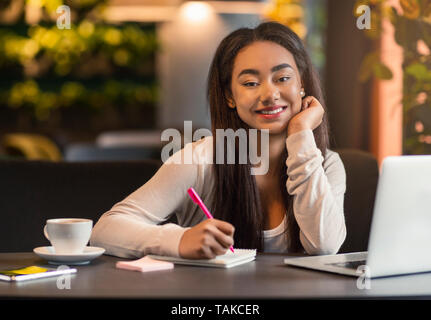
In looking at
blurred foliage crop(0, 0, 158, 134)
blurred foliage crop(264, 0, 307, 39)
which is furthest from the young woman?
blurred foliage crop(0, 0, 158, 134)

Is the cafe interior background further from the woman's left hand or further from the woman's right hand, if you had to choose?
the woman's right hand

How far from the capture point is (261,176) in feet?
6.07

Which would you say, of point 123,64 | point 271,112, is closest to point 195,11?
point 123,64

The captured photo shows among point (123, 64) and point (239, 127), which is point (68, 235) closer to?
point (239, 127)

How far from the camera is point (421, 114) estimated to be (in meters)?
2.20

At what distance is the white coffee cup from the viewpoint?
1367 millimetres

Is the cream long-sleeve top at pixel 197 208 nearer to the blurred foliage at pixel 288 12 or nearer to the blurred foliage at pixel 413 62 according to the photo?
the blurred foliage at pixel 413 62

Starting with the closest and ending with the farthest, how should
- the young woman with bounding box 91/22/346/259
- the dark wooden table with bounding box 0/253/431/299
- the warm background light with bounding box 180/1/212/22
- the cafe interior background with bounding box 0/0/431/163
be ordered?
1. the dark wooden table with bounding box 0/253/431/299
2. the young woman with bounding box 91/22/346/259
3. the cafe interior background with bounding box 0/0/431/163
4. the warm background light with bounding box 180/1/212/22

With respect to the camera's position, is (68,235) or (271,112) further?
(271,112)

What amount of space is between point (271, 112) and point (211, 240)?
50 cm

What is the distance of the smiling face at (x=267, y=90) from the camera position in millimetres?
1724

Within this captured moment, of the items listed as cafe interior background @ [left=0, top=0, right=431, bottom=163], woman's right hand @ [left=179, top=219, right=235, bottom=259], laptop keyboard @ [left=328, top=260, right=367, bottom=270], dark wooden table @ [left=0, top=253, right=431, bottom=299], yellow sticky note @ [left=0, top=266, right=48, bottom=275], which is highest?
cafe interior background @ [left=0, top=0, right=431, bottom=163]

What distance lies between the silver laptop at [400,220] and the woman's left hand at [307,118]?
1.65 ft

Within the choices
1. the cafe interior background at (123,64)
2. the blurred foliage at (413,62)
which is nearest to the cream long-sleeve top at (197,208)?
the blurred foliage at (413,62)
